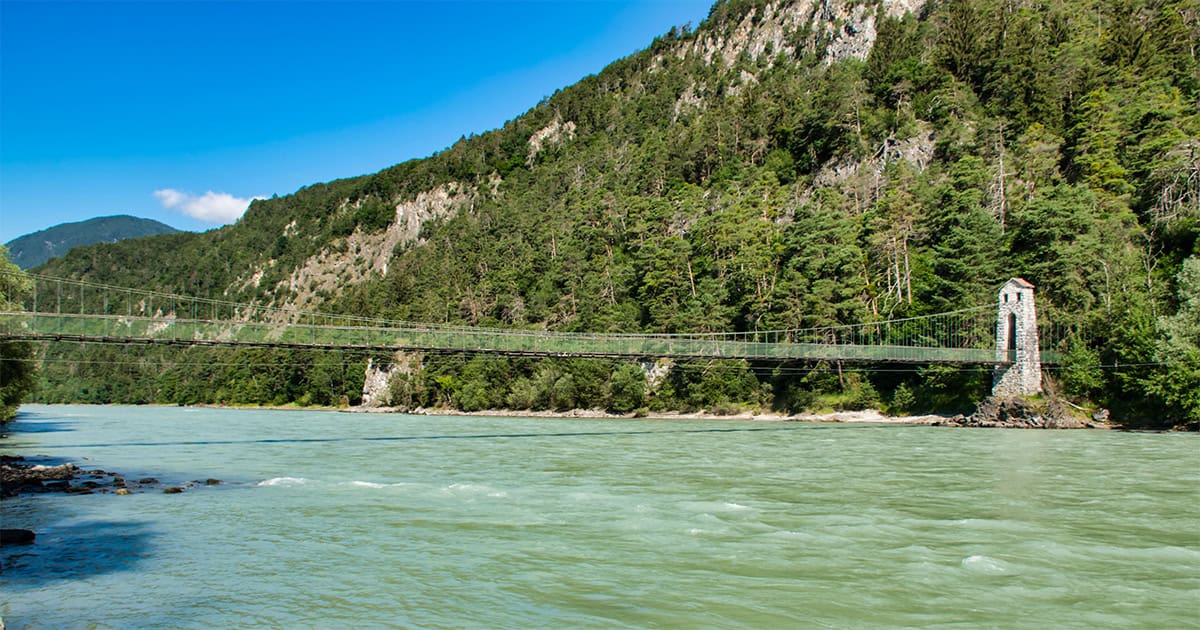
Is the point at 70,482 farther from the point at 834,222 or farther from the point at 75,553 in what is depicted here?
the point at 834,222

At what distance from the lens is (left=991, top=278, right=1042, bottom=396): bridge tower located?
1270 inches

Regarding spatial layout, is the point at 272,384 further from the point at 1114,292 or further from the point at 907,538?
the point at 907,538

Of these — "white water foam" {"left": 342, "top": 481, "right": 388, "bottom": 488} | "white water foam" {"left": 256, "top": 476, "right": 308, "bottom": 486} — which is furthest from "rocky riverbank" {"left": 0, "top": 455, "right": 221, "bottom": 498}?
"white water foam" {"left": 342, "top": 481, "right": 388, "bottom": 488}

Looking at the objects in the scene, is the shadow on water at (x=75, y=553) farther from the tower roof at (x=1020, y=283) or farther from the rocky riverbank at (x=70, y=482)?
the tower roof at (x=1020, y=283)

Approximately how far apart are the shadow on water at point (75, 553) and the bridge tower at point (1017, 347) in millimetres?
32961

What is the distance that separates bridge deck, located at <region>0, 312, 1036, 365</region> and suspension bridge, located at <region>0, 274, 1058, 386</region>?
0.04 metres

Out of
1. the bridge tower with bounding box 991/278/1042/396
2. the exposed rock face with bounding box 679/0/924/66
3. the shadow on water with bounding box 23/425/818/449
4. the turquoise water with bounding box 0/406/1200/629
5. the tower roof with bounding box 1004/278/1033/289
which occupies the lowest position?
the shadow on water with bounding box 23/425/818/449

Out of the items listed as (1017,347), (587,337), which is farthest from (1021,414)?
(587,337)

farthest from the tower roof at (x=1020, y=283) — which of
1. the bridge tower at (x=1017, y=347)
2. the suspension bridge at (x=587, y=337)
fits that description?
the suspension bridge at (x=587, y=337)

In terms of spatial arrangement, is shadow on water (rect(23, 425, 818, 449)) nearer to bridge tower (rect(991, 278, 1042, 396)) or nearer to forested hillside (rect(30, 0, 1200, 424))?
forested hillside (rect(30, 0, 1200, 424))

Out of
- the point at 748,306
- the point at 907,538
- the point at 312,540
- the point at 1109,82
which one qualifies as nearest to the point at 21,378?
the point at 312,540

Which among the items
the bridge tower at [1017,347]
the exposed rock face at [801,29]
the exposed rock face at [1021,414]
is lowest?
the exposed rock face at [1021,414]

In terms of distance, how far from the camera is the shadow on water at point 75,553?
8.16 meters

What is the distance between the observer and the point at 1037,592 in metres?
7.36
